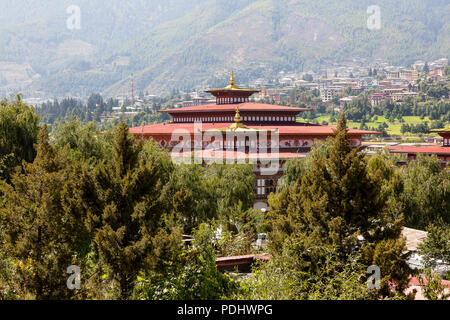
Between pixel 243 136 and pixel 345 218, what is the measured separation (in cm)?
2532

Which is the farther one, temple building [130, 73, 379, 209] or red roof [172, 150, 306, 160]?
temple building [130, 73, 379, 209]

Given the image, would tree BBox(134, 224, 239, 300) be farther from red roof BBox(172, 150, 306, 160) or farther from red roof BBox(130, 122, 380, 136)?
red roof BBox(130, 122, 380, 136)

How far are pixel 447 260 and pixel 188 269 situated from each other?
15.2 metres

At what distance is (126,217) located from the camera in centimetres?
1357

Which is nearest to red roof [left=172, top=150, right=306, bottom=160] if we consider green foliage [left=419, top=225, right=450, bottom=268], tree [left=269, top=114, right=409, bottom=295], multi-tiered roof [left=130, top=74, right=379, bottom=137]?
multi-tiered roof [left=130, top=74, right=379, bottom=137]

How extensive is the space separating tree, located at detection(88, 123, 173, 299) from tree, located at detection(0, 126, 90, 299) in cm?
60

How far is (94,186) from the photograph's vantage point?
13.6m

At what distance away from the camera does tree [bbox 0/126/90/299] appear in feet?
42.6

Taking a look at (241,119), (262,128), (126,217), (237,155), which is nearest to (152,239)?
(126,217)

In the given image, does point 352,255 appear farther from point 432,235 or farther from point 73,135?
point 73,135

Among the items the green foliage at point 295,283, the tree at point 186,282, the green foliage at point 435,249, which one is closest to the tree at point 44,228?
the tree at point 186,282

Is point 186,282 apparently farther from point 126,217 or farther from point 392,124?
point 392,124
